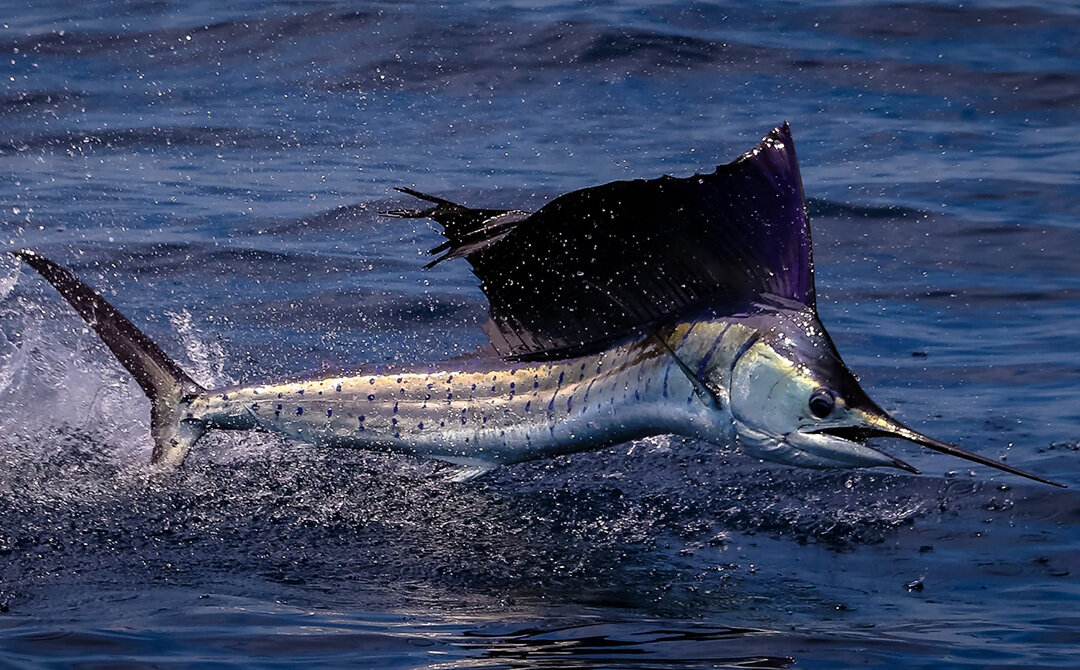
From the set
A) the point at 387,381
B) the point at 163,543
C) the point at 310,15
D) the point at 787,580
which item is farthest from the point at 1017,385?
the point at 310,15

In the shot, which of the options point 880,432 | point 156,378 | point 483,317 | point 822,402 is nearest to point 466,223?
point 156,378

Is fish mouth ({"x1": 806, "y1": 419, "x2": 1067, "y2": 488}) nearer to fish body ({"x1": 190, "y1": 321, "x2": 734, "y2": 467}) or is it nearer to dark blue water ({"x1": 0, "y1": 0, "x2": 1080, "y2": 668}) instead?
fish body ({"x1": 190, "y1": 321, "x2": 734, "y2": 467})

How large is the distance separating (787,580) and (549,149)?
23.3ft

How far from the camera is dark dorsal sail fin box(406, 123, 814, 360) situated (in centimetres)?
404

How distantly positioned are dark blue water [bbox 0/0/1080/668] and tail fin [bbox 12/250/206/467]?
0.19 metres

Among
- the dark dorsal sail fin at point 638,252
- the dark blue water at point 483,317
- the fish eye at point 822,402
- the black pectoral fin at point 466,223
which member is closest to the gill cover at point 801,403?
the fish eye at point 822,402

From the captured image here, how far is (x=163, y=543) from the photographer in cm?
440

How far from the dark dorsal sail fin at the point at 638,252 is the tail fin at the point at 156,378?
96 centimetres

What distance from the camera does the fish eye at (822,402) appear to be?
148 inches

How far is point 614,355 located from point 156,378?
143 centimetres

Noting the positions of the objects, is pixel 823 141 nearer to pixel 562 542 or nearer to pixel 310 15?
pixel 310 15

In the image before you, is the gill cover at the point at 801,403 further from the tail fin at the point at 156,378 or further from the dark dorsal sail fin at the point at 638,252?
the tail fin at the point at 156,378

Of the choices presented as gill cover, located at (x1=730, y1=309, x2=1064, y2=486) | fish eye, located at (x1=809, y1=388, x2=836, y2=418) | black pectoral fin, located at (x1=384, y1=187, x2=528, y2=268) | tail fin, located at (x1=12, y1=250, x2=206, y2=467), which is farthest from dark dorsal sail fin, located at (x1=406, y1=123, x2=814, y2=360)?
tail fin, located at (x1=12, y1=250, x2=206, y2=467)

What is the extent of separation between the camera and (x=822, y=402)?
3.77 meters
